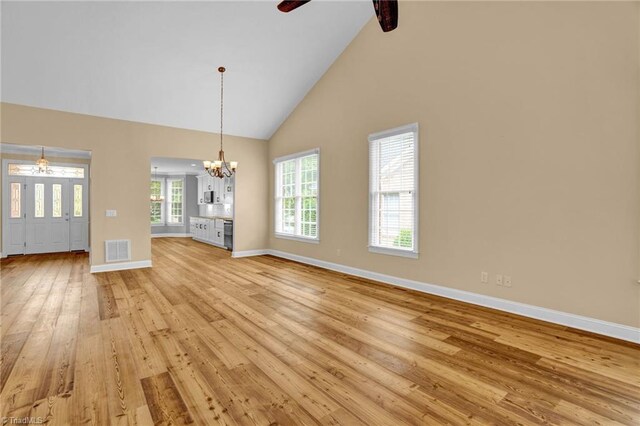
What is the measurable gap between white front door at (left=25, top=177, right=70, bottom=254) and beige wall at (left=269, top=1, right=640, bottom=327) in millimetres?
8485

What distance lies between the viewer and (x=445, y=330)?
3232 mm

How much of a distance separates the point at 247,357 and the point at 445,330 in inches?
78.6

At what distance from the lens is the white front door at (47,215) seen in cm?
816

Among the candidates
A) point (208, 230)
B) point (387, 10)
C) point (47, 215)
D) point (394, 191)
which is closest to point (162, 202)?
point (208, 230)

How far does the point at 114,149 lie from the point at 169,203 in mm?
7422

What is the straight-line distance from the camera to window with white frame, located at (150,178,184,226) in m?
13.0

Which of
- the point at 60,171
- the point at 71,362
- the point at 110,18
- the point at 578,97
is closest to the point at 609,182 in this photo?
the point at 578,97

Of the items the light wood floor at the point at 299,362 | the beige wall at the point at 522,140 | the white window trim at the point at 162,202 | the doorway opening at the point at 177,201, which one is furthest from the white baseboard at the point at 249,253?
the white window trim at the point at 162,202

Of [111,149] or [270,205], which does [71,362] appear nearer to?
[111,149]

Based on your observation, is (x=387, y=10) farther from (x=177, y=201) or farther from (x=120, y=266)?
(x=177, y=201)

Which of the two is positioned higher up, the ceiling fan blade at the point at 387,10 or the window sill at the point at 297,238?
the ceiling fan blade at the point at 387,10

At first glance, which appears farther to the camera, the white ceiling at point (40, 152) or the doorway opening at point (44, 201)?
the doorway opening at point (44, 201)

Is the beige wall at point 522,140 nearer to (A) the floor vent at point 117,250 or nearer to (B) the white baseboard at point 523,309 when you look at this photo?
(B) the white baseboard at point 523,309

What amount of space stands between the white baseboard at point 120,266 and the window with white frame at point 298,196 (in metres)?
2.93
